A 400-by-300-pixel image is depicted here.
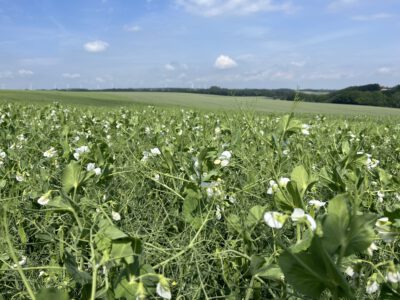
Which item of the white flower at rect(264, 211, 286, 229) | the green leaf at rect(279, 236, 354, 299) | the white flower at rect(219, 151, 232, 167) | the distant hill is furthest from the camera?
the distant hill

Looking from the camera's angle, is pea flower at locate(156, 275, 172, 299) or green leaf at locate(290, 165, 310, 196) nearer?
pea flower at locate(156, 275, 172, 299)

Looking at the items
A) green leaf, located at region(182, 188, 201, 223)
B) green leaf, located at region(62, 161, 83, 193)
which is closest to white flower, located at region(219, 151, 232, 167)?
green leaf, located at region(182, 188, 201, 223)

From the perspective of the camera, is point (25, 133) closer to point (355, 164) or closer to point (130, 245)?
point (355, 164)

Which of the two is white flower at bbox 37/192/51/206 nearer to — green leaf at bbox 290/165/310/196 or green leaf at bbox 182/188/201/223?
green leaf at bbox 182/188/201/223

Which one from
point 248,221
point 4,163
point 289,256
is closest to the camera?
point 289,256

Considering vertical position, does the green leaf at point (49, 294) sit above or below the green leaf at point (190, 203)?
above

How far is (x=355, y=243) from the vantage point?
0.67m

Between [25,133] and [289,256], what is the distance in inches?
146

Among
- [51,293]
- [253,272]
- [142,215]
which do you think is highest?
[51,293]

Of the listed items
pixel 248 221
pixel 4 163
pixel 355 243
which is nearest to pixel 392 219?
pixel 355 243

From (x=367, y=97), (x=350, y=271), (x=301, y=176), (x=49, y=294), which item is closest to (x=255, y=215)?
(x=301, y=176)

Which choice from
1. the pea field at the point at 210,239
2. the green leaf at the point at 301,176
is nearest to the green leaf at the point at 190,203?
the pea field at the point at 210,239

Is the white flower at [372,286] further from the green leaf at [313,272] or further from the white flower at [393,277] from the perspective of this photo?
the green leaf at [313,272]

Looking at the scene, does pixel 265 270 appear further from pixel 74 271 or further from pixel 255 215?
pixel 74 271
